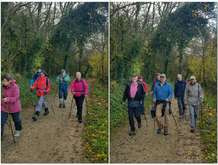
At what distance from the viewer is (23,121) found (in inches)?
257

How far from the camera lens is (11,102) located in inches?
253

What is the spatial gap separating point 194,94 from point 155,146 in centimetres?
79

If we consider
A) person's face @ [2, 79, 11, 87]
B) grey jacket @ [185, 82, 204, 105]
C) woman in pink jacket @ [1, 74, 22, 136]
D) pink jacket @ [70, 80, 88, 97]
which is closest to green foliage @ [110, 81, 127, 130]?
pink jacket @ [70, 80, 88, 97]

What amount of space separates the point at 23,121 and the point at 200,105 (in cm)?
214

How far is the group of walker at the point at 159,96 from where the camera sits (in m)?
6.54

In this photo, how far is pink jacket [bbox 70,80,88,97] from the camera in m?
6.67

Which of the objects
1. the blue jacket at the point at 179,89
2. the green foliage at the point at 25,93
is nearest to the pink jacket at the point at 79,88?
the green foliage at the point at 25,93

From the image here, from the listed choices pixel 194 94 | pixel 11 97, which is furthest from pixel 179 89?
pixel 11 97

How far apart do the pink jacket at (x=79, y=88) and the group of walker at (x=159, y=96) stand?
1.67 feet

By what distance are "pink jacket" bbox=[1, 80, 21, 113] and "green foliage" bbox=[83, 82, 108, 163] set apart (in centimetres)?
87

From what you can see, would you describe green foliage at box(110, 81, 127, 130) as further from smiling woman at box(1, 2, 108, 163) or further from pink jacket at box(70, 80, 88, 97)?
pink jacket at box(70, 80, 88, 97)

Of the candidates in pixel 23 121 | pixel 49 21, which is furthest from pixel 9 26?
pixel 23 121

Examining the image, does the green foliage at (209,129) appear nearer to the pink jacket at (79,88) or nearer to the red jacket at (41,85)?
the pink jacket at (79,88)

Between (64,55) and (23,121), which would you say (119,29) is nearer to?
(64,55)
